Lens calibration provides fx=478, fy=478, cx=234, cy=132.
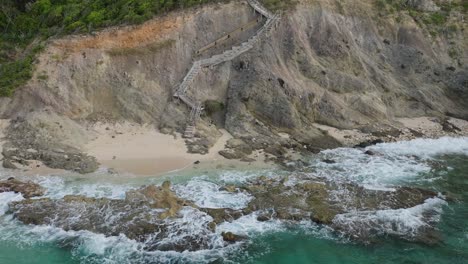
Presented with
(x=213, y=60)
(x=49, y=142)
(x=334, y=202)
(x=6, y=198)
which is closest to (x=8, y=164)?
(x=49, y=142)

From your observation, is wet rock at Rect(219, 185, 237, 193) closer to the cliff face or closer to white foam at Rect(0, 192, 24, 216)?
the cliff face

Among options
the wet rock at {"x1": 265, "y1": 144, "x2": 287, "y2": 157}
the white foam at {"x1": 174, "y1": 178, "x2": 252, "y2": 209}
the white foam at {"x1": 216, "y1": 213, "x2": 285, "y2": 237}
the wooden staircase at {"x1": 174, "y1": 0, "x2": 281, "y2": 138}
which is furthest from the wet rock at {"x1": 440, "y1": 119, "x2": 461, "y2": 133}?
the white foam at {"x1": 216, "y1": 213, "x2": 285, "y2": 237}

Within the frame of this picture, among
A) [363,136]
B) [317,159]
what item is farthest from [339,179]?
[363,136]

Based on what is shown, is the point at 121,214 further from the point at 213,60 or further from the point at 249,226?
the point at 213,60

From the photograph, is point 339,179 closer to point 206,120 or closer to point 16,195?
point 206,120

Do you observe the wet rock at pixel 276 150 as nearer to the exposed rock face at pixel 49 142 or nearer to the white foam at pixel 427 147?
the white foam at pixel 427 147

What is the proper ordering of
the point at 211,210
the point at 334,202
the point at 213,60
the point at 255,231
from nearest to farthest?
the point at 255,231 → the point at 211,210 → the point at 334,202 → the point at 213,60
